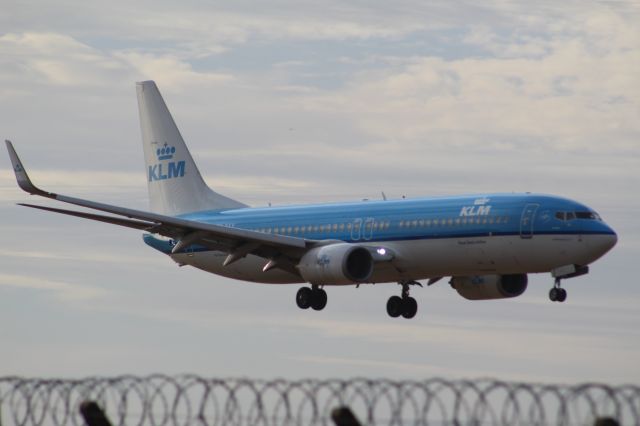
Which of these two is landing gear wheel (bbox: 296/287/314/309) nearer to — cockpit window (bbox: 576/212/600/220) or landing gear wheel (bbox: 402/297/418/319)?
landing gear wheel (bbox: 402/297/418/319)

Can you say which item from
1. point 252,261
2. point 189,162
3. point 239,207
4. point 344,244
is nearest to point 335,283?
point 344,244

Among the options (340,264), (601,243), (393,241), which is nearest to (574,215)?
(601,243)

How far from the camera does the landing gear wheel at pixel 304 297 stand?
6538 cm

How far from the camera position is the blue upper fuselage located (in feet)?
188

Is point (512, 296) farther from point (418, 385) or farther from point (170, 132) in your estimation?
point (418, 385)

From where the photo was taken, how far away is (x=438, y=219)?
196 feet

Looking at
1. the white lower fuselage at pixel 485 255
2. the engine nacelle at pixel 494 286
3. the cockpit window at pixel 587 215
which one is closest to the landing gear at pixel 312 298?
the white lower fuselage at pixel 485 255

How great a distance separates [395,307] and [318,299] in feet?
13.7

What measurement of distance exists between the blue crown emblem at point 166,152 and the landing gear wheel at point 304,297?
1717 cm

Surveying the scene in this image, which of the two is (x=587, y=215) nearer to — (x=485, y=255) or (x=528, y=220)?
(x=528, y=220)

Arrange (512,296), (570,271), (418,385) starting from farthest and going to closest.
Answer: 1. (512,296)
2. (570,271)
3. (418,385)

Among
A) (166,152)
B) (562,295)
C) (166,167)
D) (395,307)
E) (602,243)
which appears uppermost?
(166,152)

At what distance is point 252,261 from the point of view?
2694 inches

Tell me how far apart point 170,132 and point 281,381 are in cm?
5996
